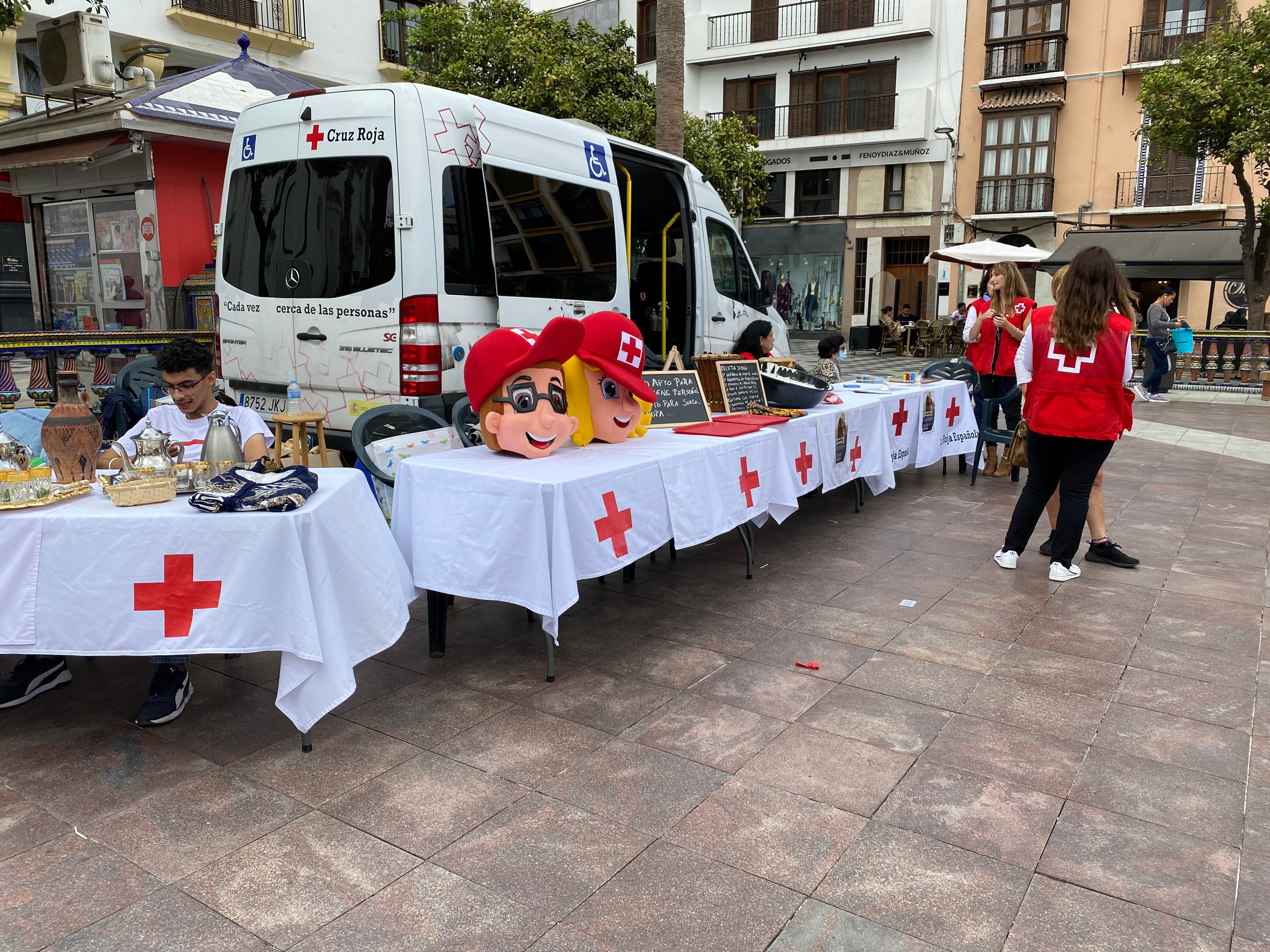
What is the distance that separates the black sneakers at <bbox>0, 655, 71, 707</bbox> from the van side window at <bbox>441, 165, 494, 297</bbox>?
10.0ft

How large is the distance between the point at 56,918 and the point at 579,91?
17097mm

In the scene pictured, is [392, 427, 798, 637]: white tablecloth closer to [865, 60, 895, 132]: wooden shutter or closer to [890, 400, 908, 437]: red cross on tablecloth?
[890, 400, 908, 437]: red cross on tablecloth

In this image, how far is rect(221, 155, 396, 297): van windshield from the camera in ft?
18.7

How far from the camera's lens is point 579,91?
17344 millimetres

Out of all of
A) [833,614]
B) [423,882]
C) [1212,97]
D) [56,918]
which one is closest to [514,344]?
[833,614]

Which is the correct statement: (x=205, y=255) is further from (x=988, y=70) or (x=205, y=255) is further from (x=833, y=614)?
(x=988, y=70)

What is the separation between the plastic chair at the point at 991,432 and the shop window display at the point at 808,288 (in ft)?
70.7

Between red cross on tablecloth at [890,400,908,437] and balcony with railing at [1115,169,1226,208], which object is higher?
balcony with railing at [1115,169,1226,208]

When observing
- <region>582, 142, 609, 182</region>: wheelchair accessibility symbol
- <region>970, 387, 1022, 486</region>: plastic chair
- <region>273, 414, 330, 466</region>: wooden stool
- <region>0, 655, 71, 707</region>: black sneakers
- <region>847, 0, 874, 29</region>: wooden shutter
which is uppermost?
<region>847, 0, 874, 29</region>: wooden shutter

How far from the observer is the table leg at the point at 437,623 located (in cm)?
398

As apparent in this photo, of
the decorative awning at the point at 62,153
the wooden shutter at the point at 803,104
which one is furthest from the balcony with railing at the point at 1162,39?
the decorative awning at the point at 62,153

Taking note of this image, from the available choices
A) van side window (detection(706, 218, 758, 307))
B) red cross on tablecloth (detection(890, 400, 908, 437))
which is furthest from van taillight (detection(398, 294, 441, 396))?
van side window (detection(706, 218, 758, 307))

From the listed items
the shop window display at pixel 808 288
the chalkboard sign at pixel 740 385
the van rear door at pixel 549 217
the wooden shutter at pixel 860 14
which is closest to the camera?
the chalkboard sign at pixel 740 385

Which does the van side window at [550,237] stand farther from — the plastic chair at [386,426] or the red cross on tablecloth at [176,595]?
the red cross on tablecloth at [176,595]
